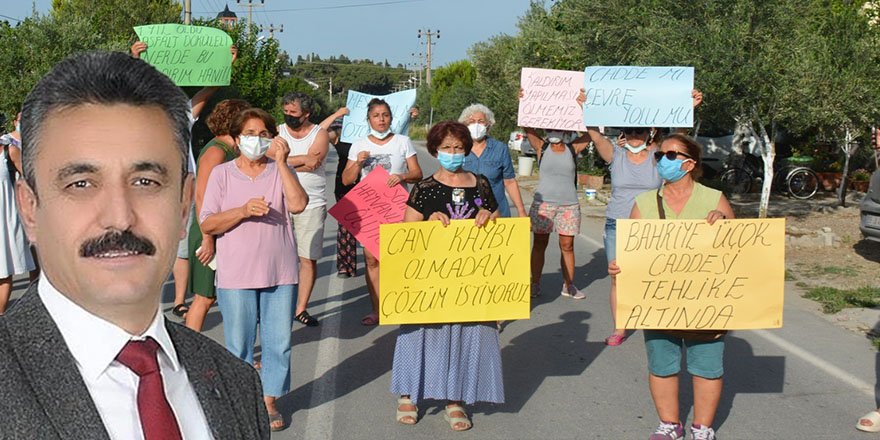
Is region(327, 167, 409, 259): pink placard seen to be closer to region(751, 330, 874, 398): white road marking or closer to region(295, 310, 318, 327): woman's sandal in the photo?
region(295, 310, 318, 327): woman's sandal

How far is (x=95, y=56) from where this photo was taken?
1.64m

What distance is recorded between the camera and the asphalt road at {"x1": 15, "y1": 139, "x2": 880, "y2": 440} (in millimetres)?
6234

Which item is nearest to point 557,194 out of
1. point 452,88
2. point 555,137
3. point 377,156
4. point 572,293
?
point 555,137

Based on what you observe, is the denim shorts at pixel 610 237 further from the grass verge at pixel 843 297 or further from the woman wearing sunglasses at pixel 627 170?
the grass verge at pixel 843 297

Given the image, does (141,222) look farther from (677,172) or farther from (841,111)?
(841,111)

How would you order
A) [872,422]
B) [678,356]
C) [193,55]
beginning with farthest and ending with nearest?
[193,55], [872,422], [678,356]

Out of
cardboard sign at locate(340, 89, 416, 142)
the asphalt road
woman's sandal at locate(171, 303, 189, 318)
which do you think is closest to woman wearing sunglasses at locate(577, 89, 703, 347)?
the asphalt road

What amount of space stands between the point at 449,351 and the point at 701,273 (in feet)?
5.17

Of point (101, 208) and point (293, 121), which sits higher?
point (101, 208)

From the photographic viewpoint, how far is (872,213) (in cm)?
1225

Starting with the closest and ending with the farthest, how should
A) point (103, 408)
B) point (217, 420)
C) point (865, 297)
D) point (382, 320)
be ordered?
point (103, 408), point (217, 420), point (382, 320), point (865, 297)

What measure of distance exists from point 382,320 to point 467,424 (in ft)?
2.75

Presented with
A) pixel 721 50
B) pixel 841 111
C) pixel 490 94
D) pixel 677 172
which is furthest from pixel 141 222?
pixel 490 94

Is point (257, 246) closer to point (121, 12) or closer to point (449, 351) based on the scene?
point (449, 351)
